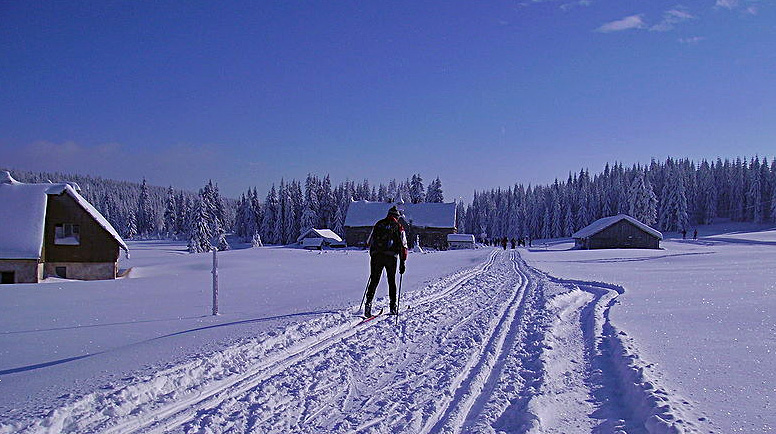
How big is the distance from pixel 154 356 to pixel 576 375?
553 cm

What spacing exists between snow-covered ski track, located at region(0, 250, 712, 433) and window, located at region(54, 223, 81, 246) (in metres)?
26.9

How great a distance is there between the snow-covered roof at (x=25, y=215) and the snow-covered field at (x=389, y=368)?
18.2 m

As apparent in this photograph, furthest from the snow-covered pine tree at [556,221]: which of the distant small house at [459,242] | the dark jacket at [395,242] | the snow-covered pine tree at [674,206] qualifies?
the dark jacket at [395,242]

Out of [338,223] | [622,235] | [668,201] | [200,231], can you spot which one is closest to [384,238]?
[622,235]

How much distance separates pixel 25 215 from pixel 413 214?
55.2 meters

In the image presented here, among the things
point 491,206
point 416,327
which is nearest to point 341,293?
point 416,327

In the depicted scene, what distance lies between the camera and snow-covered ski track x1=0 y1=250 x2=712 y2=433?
14.3 feet

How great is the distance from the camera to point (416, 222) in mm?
74750

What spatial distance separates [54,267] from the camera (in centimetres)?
2809

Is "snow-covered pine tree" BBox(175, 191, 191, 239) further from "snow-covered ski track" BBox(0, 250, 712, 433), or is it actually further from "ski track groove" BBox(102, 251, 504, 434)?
"snow-covered ski track" BBox(0, 250, 712, 433)

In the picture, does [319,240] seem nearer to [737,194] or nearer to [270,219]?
[270,219]

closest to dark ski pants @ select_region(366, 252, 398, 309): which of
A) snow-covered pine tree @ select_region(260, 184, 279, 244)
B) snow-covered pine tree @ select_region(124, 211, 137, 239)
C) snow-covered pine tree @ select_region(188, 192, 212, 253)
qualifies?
snow-covered pine tree @ select_region(188, 192, 212, 253)

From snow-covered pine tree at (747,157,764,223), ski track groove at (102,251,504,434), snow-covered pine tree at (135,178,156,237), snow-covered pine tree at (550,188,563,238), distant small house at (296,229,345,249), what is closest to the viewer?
ski track groove at (102,251,504,434)

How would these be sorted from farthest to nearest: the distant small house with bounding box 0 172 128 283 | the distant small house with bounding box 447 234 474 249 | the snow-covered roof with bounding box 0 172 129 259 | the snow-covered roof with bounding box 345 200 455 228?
1. the distant small house with bounding box 447 234 474 249
2. the snow-covered roof with bounding box 345 200 455 228
3. the distant small house with bounding box 0 172 128 283
4. the snow-covered roof with bounding box 0 172 129 259
